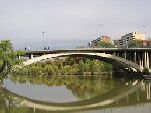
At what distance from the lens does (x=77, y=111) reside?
3153 centimetres

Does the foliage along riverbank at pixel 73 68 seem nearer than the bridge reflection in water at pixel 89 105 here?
No

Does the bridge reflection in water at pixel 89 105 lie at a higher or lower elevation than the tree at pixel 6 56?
lower

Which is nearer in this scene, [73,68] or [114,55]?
[114,55]

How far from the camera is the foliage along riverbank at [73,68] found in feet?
257

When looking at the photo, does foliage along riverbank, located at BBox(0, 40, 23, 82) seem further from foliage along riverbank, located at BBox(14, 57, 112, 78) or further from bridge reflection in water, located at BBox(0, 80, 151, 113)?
foliage along riverbank, located at BBox(14, 57, 112, 78)

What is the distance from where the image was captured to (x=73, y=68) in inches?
3285

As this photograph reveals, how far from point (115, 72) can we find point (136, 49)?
14.0 metres

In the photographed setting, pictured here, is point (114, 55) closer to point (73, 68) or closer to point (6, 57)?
point (6, 57)

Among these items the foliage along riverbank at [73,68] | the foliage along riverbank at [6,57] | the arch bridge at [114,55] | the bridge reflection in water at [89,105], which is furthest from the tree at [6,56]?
the foliage along riverbank at [73,68]

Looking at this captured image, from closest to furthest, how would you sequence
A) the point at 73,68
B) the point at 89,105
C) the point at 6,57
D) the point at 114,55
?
the point at 89,105, the point at 6,57, the point at 114,55, the point at 73,68

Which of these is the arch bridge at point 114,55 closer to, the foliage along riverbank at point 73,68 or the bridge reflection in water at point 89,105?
the foliage along riverbank at point 73,68

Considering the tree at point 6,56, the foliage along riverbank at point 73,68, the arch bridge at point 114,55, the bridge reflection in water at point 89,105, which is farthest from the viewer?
the foliage along riverbank at point 73,68

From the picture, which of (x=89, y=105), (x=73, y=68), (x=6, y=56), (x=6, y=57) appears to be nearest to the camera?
(x=89, y=105)

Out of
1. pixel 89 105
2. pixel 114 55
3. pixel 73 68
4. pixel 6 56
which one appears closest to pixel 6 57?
pixel 6 56
